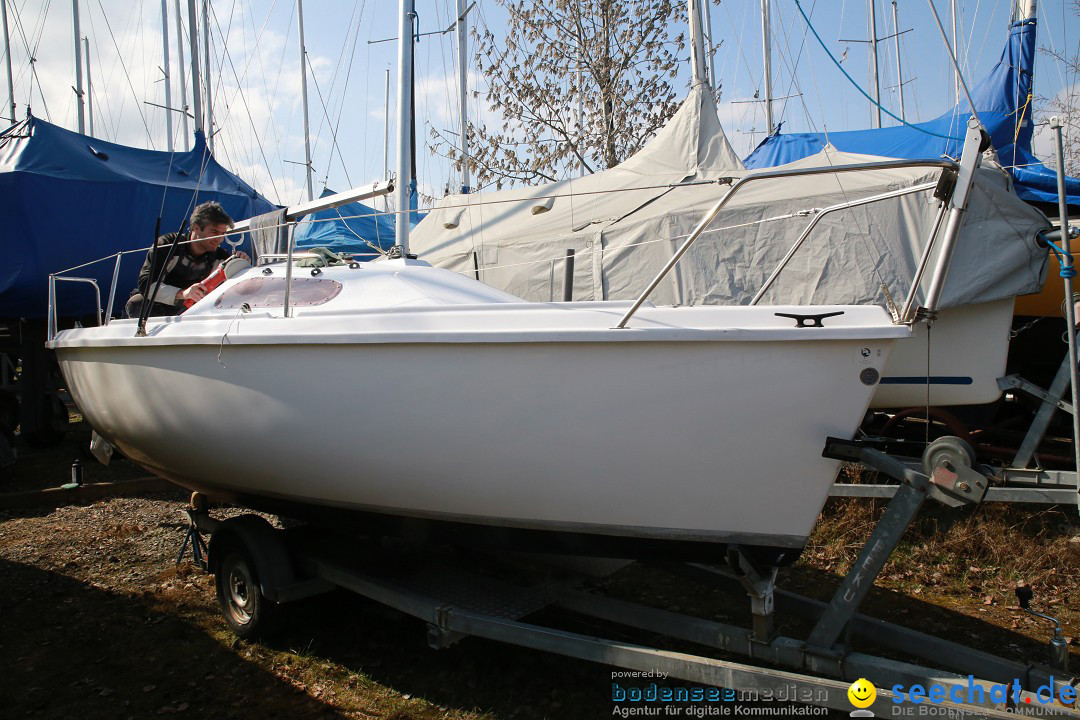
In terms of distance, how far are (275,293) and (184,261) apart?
1.11 metres

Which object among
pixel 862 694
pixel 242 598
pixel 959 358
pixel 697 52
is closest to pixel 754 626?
pixel 862 694

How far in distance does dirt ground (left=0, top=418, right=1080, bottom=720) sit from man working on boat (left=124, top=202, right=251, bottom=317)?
1.61 meters

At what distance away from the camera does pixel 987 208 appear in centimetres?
462

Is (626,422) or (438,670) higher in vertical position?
(626,422)

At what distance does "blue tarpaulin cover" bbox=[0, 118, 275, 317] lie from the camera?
7.43 metres

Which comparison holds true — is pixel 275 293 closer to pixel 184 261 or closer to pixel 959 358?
pixel 184 261

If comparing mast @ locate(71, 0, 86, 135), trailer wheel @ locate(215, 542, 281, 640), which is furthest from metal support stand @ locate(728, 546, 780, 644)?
mast @ locate(71, 0, 86, 135)

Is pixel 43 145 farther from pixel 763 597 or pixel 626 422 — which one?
pixel 763 597

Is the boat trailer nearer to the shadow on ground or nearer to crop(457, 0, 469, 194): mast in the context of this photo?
the shadow on ground

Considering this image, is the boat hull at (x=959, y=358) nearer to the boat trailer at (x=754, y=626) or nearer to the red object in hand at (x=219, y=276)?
the boat trailer at (x=754, y=626)

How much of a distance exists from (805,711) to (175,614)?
10.1ft

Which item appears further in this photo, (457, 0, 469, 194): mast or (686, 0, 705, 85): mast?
(457, 0, 469, 194): mast

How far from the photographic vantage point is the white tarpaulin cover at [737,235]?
458 centimetres

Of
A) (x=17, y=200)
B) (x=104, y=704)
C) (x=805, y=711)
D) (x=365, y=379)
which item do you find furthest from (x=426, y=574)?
(x=17, y=200)
